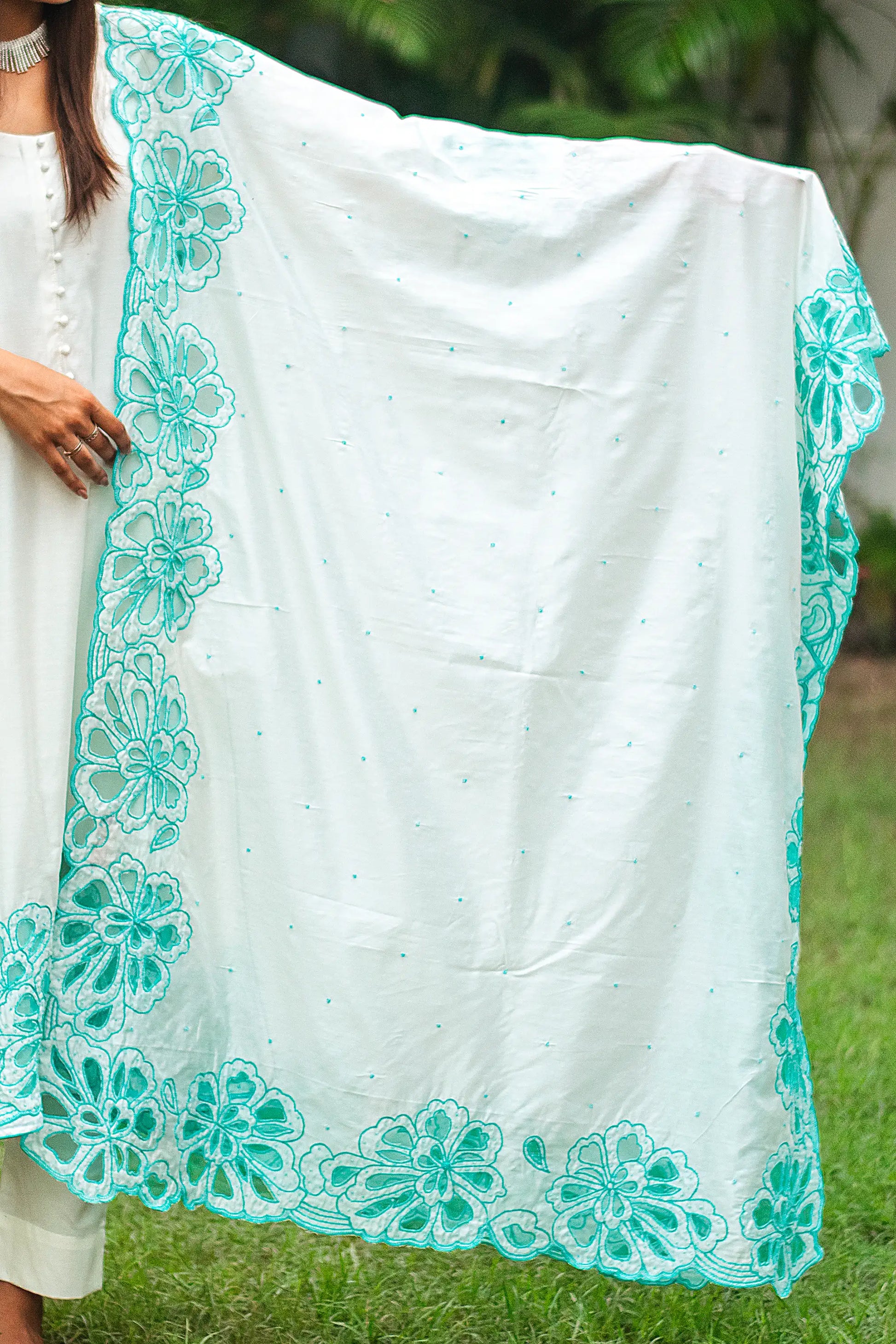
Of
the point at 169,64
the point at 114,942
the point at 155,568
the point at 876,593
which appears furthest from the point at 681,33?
the point at 114,942

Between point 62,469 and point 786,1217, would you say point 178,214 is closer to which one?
point 62,469

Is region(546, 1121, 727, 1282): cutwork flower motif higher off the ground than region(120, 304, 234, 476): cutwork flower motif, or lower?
lower

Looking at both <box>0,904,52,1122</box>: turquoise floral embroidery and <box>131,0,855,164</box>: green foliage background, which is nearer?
<box>0,904,52,1122</box>: turquoise floral embroidery

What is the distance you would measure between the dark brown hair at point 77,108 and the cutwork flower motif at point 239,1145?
98 cm

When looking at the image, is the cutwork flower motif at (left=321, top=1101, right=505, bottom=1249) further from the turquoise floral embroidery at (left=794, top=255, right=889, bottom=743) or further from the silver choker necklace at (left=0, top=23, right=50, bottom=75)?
the silver choker necklace at (left=0, top=23, right=50, bottom=75)

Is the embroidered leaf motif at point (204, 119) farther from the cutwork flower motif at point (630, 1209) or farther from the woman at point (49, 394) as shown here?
the cutwork flower motif at point (630, 1209)

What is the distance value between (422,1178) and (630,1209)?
0.24 metres

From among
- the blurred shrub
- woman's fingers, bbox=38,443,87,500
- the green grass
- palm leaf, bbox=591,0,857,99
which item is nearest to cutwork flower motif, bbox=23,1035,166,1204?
the green grass

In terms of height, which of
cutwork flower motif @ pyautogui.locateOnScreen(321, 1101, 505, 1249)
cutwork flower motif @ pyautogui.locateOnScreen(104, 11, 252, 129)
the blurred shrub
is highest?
cutwork flower motif @ pyautogui.locateOnScreen(104, 11, 252, 129)

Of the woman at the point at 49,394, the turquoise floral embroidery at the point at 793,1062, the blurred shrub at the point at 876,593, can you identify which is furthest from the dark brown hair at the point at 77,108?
the blurred shrub at the point at 876,593

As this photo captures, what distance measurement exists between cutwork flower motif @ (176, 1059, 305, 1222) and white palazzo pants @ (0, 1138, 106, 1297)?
4.9 inches

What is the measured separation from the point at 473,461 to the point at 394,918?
0.54 meters

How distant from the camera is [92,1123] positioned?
1681 millimetres

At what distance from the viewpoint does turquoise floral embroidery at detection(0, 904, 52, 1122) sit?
1604 millimetres
